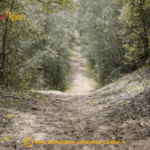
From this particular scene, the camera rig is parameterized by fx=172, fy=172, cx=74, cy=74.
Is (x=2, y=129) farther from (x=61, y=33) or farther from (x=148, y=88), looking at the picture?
(x=61, y=33)

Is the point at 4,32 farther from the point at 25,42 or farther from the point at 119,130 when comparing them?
the point at 119,130

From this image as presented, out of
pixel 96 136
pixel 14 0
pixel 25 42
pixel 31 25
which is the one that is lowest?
pixel 96 136

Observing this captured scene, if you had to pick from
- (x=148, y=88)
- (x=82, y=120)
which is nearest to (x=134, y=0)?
(x=148, y=88)

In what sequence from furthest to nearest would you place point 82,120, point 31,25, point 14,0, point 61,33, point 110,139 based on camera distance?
point 61,33
point 31,25
point 14,0
point 82,120
point 110,139

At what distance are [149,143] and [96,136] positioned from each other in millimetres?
1576

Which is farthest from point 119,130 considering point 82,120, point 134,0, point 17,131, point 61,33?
point 61,33

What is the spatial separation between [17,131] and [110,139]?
114 inches

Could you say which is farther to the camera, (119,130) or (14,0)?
(14,0)

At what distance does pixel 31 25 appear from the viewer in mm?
12375

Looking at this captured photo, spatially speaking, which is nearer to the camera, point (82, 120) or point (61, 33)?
point (82, 120)

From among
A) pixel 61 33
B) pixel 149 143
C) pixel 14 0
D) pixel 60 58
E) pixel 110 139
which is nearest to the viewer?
pixel 149 143

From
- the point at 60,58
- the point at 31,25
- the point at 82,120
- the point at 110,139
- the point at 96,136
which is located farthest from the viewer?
the point at 60,58

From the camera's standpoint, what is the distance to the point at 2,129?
5.40 metres

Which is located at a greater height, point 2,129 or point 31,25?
point 31,25
